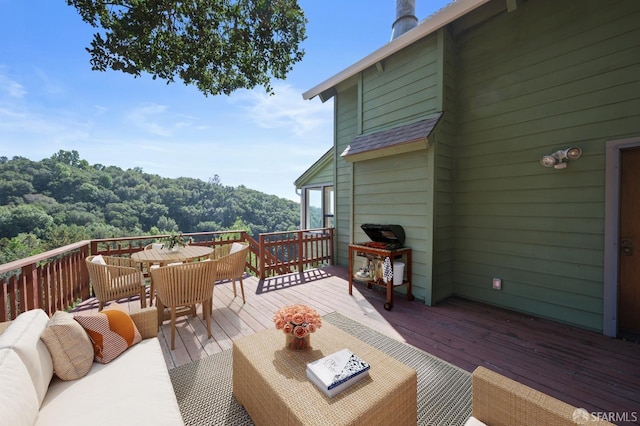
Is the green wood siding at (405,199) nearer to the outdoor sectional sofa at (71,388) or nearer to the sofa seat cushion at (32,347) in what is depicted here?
the outdoor sectional sofa at (71,388)

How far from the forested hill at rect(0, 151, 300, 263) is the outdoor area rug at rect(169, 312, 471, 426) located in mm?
10460

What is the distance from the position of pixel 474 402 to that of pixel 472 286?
295 centimetres

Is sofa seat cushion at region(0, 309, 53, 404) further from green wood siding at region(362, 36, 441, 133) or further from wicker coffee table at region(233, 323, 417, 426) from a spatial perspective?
green wood siding at region(362, 36, 441, 133)

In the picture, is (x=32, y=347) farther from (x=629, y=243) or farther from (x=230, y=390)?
(x=629, y=243)

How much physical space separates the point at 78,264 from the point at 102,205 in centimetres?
1915

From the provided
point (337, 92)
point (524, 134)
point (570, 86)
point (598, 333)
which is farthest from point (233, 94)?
point (598, 333)

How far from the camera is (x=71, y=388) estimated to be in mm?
1325

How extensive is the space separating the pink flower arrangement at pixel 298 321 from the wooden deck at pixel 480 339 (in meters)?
1.30

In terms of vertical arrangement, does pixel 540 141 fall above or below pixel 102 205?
above

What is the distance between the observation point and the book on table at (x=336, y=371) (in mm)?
1273

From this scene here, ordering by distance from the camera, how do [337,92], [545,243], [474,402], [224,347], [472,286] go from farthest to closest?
[337,92]
[472,286]
[545,243]
[224,347]
[474,402]

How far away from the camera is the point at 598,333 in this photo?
108 inches

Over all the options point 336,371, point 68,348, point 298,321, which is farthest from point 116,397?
point 336,371

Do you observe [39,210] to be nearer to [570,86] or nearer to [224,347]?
[224,347]
